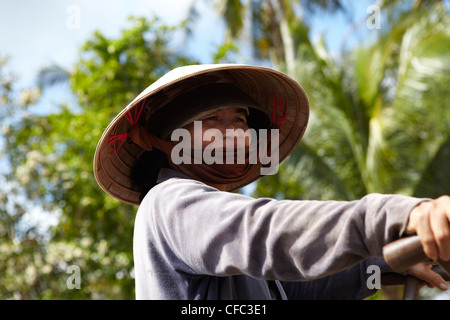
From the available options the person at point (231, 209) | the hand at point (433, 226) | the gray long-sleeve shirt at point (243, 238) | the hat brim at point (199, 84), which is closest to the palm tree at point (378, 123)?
the hat brim at point (199, 84)

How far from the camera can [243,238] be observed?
1.33 meters

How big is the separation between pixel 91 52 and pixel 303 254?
24.6ft

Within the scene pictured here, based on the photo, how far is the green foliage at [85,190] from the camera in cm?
739

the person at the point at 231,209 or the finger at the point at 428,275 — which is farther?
the finger at the point at 428,275

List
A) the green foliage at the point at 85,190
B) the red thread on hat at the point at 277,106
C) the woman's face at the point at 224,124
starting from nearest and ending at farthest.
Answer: the woman's face at the point at 224,124, the red thread on hat at the point at 277,106, the green foliage at the point at 85,190

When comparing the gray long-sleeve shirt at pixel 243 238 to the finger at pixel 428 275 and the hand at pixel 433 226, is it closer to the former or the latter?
the hand at pixel 433 226

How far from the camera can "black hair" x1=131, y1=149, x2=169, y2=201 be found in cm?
204

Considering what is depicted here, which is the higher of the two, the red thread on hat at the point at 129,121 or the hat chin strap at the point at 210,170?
the red thread on hat at the point at 129,121

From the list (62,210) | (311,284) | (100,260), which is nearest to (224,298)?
(311,284)

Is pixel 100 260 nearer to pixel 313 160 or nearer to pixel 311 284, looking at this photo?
pixel 313 160

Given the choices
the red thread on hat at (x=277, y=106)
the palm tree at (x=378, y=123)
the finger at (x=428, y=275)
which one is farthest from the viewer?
the palm tree at (x=378, y=123)

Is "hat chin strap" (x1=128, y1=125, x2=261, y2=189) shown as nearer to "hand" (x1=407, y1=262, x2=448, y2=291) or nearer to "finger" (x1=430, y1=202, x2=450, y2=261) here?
"hand" (x1=407, y1=262, x2=448, y2=291)

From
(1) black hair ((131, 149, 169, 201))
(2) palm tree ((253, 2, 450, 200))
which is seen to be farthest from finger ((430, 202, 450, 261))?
(2) palm tree ((253, 2, 450, 200))

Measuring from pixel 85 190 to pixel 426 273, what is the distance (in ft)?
20.6
